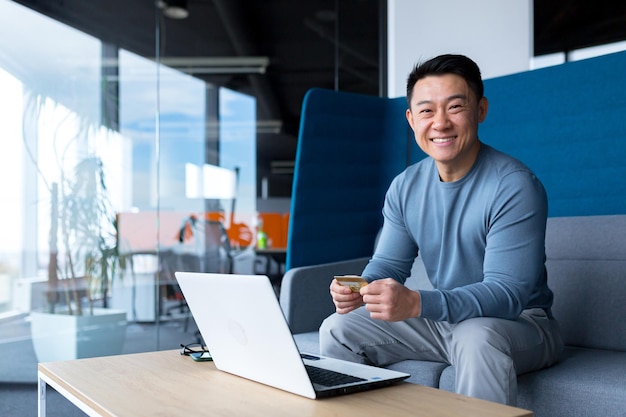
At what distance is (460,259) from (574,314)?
56cm

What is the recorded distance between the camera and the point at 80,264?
3719 millimetres

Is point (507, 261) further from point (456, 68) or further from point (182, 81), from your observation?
point (182, 81)

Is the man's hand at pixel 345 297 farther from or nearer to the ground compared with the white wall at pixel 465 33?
nearer to the ground

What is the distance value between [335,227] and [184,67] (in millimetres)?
1661

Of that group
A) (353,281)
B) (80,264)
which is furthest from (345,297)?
(80,264)

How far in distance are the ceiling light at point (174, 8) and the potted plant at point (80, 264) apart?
84 cm

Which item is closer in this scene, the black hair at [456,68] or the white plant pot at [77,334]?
the black hair at [456,68]

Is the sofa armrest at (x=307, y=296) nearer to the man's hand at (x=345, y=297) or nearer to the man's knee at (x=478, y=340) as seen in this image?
the man's hand at (x=345, y=297)

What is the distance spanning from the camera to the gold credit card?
1539 millimetres

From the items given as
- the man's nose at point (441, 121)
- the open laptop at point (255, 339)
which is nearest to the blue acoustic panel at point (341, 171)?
the man's nose at point (441, 121)

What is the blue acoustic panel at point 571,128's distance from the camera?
2406 mm

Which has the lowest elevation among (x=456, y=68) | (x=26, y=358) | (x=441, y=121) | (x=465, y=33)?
(x=26, y=358)

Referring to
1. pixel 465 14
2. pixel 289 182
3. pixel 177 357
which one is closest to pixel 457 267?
pixel 177 357

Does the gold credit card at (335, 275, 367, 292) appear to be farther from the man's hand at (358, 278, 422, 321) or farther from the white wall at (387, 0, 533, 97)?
the white wall at (387, 0, 533, 97)
